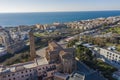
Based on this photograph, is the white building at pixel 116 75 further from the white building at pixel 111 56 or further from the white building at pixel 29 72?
the white building at pixel 29 72

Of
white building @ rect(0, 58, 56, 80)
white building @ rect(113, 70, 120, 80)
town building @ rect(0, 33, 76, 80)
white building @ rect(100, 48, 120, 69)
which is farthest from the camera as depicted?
white building @ rect(100, 48, 120, 69)

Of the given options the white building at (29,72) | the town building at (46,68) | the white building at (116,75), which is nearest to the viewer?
the white building at (29,72)

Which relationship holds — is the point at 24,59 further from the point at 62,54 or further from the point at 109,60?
the point at 109,60

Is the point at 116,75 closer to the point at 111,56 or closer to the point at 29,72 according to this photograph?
the point at 111,56

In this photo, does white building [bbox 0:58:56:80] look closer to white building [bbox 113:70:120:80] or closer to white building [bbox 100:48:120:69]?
white building [bbox 113:70:120:80]

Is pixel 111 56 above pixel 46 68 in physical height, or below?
below

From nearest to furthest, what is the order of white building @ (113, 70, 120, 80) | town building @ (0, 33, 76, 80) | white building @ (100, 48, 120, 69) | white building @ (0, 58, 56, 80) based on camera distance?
white building @ (0, 58, 56, 80)
town building @ (0, 33, 76, 80)
white building @ (113, 70, 120, 80)
white building @ (100, 48, 120, 69)

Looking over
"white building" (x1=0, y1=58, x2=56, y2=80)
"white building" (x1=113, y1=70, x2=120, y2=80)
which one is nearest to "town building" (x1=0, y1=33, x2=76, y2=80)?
"white building" (x1=0, y1=58, x2=56, y2=80)

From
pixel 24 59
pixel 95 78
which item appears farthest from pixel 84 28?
pixel 95 78

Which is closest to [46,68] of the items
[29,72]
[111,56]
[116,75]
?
[29,72]

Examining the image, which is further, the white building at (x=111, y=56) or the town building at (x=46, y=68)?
the white building at (x=111, y=56)

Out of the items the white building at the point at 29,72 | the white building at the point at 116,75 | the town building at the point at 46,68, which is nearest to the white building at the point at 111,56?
the white building at the point at 116,75
